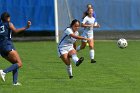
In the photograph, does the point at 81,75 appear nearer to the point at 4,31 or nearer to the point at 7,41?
the point at 7,41

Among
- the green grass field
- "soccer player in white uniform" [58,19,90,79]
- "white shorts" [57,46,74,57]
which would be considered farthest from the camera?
"white shorts" [57,46,74,57]

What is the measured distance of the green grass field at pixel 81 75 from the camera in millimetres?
13820

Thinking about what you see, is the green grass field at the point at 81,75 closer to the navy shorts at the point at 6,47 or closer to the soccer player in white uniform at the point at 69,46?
the soccer player in white uniform at the point at 69,46

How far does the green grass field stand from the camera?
1382cm

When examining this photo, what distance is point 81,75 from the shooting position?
16797mm

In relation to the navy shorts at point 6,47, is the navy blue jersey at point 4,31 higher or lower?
higher

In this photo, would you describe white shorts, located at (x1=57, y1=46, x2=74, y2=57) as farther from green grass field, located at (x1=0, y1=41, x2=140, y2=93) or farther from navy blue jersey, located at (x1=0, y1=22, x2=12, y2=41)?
navy blue jersey, located at (x1=0, y1=22, x2=12, y2=41)

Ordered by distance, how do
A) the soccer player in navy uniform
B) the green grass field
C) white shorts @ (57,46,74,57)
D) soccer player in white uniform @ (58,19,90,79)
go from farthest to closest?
white shorts @ (57,46,74,57), soccer player in white uniform @ (58,19,90,79), the soccer player in navy uniform, the green grass field

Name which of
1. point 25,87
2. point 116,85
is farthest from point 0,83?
point 116,85

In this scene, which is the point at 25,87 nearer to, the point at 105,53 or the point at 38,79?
the point at 38,79

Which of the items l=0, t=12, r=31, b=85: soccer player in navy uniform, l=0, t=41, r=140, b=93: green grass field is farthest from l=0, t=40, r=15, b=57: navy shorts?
l=0, t=41, r=140, b=93: green grass field

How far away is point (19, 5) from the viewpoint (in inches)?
1332

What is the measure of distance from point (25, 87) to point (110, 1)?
65.8 feet

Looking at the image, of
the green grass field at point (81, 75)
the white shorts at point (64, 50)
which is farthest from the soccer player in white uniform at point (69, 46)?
the green grass field at point (81, 75)
